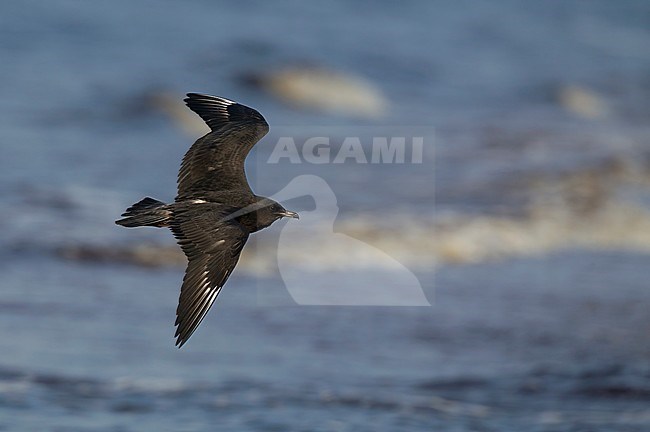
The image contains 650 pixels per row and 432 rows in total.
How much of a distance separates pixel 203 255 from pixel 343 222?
544 cm

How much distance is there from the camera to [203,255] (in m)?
5.32

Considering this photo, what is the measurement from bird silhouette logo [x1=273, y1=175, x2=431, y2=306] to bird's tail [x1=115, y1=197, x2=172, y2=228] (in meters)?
3.44

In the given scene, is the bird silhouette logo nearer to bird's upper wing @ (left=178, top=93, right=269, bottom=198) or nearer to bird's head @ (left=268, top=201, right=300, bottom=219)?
bird's upper wing @ (left=178, top=93, right=269, bottom=198)

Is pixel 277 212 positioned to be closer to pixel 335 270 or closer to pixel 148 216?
pixel 148 216

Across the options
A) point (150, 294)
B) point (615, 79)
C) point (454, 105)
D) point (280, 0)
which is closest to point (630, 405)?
point (150, 294)

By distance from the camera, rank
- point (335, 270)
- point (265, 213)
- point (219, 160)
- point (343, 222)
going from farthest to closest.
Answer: point (343, 222) → point (335, 270) → point (219, 160) → point (265, 213)

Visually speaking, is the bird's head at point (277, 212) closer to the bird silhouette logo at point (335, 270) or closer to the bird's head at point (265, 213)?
the bird's head at point (265, 213)

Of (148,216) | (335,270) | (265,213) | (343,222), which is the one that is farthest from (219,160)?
(343,222)

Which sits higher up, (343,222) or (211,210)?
(343,222)

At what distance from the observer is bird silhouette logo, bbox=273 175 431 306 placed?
898cm

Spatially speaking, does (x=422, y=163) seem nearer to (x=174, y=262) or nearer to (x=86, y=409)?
(x=174, y=262)

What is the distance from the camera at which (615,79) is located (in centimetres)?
1838

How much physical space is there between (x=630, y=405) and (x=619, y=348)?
1.04 metres

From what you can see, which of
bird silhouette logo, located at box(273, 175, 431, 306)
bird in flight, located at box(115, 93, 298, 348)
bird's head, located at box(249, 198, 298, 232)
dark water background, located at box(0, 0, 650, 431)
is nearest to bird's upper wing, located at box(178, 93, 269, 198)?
bird in flight, located at box(115, 93, 298, 348)
